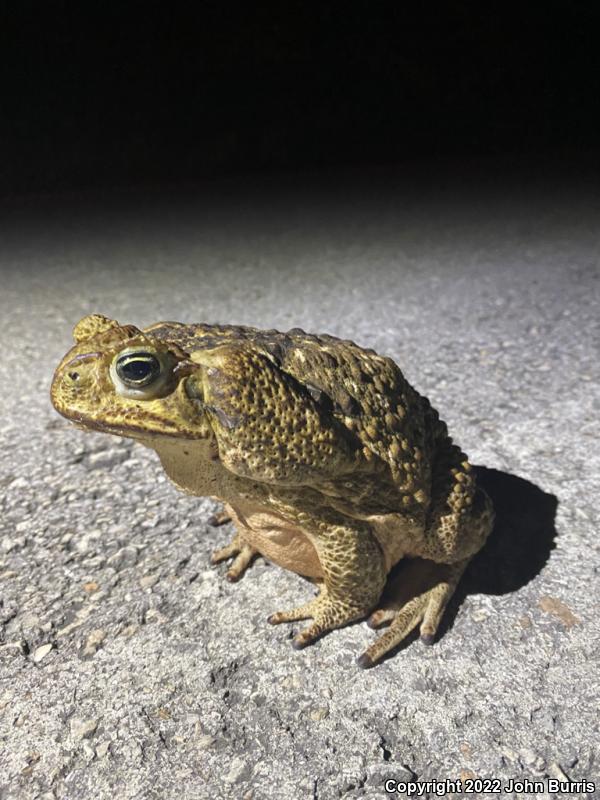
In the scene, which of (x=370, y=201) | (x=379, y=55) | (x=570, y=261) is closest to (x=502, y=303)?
(x=570, y=261)

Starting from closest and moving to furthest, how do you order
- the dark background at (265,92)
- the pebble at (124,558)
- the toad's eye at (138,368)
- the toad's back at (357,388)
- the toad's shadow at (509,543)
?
the toad's eye at (138,368), the toad's back at (357,388), the toad's shadow at (509,543), the pebble at (124,558), the dark background at (265,92)

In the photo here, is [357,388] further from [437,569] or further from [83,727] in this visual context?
[83,727]

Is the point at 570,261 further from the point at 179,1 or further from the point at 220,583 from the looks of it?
the point at 179,1

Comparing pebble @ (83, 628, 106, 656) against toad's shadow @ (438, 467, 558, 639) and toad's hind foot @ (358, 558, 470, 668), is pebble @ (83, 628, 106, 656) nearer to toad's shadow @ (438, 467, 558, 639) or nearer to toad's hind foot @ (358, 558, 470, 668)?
toad's hind foot @ (358, 558, 470, 668)

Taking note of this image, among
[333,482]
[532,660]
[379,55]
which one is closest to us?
[333,482]

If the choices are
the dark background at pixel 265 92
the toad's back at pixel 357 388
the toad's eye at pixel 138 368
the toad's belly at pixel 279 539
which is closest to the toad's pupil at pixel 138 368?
the toad's eye at pixel 138 368

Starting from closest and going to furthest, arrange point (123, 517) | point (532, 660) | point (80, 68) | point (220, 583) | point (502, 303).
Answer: point (532, 660) → point (220, 583) → point (123, 517) → point (502, 303) → point (80, 68)

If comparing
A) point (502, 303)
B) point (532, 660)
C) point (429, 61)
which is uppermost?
point (429, 61)

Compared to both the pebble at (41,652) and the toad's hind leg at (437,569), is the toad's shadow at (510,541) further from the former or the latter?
the pebble at (41,652)
